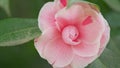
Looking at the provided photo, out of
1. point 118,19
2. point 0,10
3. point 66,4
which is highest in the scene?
point 66,4

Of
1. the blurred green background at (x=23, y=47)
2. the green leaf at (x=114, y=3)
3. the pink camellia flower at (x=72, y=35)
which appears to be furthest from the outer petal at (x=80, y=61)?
the green leaf at (x=114, y=3)

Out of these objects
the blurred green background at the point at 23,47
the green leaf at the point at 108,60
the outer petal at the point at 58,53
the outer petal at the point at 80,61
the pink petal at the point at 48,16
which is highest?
the pink petal at the point at 48,16

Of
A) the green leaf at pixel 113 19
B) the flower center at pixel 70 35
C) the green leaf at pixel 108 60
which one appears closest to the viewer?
the flower center at pixel 70 35

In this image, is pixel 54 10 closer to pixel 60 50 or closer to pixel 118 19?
pixel 60 50

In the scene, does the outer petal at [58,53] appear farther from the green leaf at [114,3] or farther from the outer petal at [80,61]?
the green leaf at [114,3]

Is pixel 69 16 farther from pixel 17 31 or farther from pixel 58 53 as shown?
pixel 17 31

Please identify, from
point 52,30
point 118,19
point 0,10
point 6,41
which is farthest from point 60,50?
point 118,19
